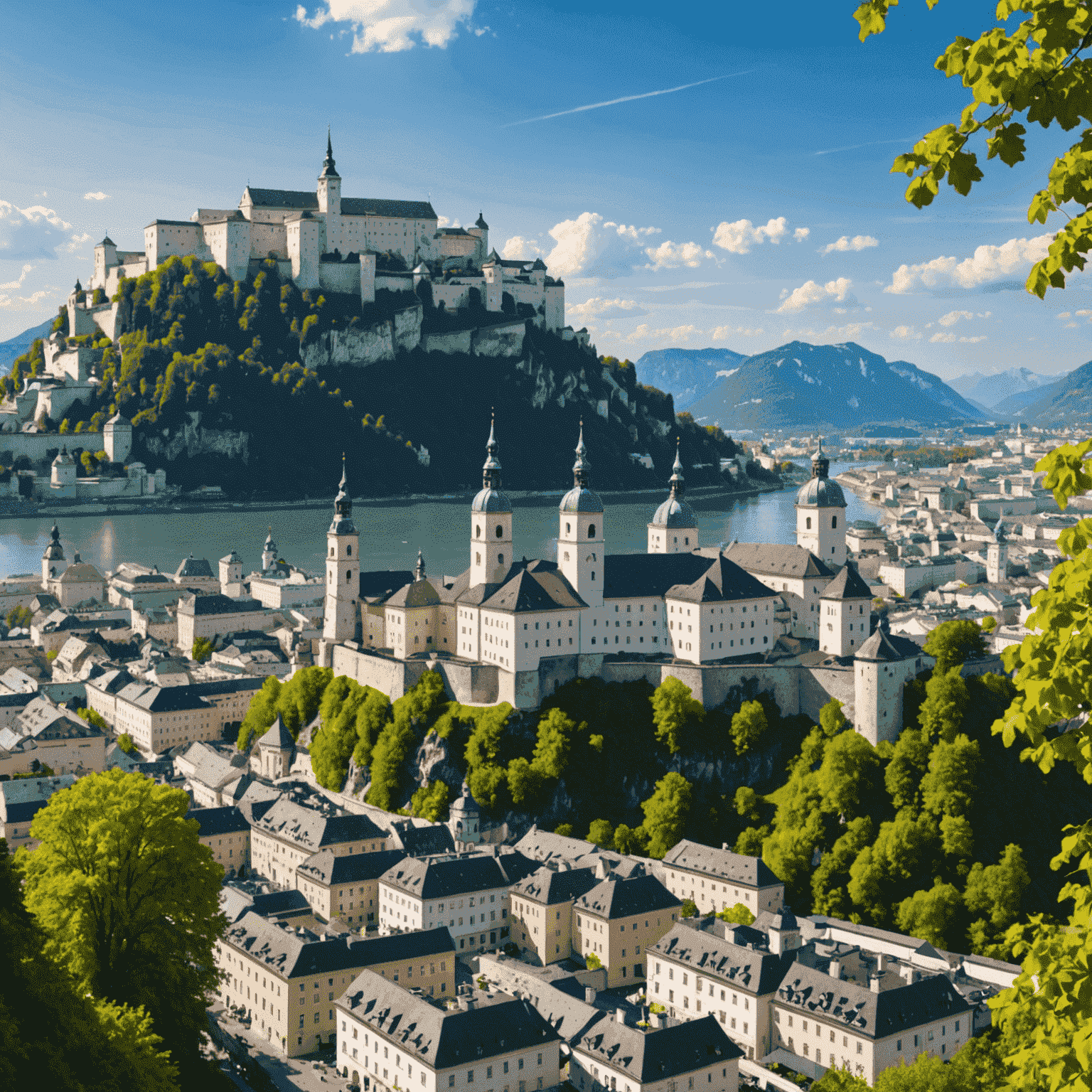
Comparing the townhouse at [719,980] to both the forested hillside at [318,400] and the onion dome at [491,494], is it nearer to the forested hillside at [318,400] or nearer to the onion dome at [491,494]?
the onion dome at [491,494]

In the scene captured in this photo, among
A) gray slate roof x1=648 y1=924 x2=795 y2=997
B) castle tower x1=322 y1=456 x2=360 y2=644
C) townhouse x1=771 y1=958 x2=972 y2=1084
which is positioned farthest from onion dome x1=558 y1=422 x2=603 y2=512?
townhouse x1=771 y1=958 x2=972 y2=1084

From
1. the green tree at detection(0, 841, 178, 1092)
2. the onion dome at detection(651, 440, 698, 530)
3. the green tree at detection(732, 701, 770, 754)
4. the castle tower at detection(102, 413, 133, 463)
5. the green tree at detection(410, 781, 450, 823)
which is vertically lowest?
the green tree at detection(410, 781, 450, 823)

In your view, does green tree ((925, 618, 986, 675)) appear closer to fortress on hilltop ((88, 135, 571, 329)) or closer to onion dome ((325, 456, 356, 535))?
onion dome ((325, 456, 356, 535))

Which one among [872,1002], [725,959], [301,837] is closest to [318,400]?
[301,837]

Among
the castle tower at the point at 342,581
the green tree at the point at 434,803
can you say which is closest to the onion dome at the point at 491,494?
the castle tower at the point at 342,581

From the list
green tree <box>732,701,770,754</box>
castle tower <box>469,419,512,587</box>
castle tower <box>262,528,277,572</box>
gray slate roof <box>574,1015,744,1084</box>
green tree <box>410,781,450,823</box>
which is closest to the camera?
gray slate roof <box>574,1015,744,1084</box>

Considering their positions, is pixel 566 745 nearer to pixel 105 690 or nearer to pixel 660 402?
pixel 105 690

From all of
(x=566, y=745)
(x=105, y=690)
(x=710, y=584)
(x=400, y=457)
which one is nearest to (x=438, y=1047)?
(x=566, y=745)
